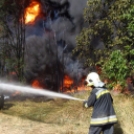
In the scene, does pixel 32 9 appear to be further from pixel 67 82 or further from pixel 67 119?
pixel 67 119

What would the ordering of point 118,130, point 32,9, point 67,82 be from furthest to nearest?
point 67,82 < point 32,9 < point 118,130

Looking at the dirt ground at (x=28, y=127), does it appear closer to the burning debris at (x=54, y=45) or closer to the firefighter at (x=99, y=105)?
the firefighter at (x=99, y=105)

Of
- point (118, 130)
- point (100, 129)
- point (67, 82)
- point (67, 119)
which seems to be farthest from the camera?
point (67, 82)

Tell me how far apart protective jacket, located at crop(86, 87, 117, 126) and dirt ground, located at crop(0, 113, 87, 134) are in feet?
8.49

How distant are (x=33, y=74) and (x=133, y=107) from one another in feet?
92.1

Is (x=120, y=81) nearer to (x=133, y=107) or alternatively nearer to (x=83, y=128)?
(x=133, y=107)

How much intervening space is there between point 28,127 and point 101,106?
144 inches

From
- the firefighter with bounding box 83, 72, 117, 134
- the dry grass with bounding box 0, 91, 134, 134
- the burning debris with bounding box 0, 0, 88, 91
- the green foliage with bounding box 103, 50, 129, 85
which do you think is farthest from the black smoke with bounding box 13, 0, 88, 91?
the firefighter with bounding box 83, 72, 117, 134

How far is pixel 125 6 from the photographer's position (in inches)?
589

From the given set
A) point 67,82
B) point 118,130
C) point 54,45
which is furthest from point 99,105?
point 54,45

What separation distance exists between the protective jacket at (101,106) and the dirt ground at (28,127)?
2586mm

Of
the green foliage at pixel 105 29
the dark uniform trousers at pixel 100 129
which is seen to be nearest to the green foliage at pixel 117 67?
the green foliage at pixel 105 29

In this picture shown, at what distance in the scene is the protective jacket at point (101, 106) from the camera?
708 centimetres

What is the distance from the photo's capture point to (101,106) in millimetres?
7125
